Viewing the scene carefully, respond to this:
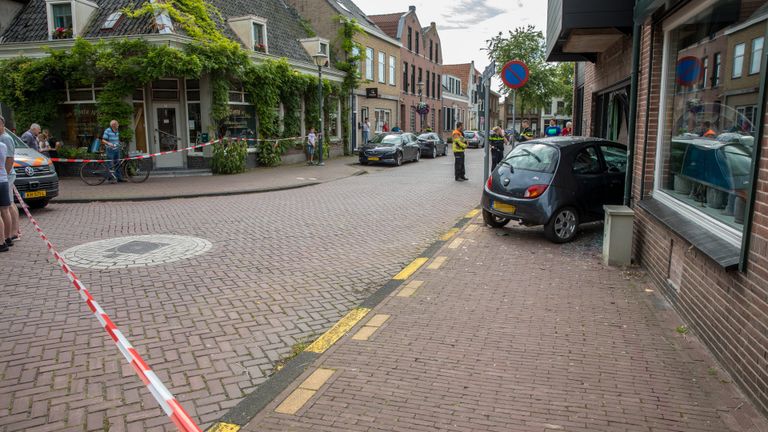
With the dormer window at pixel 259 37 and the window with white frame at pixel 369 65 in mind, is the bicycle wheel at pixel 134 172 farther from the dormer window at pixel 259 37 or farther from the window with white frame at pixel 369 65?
the window with white frame at pixel 369 65

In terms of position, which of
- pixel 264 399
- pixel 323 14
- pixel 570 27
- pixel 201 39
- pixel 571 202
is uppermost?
pixel 323 14

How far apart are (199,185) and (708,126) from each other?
1360 centimetres

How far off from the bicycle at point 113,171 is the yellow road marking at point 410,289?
13047 mm

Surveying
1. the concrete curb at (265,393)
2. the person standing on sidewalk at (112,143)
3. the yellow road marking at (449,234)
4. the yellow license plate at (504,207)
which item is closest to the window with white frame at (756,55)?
the concrete curb at (265,393)

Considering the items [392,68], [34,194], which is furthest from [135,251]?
[392,68]

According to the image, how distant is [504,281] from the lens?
6395 millimetres

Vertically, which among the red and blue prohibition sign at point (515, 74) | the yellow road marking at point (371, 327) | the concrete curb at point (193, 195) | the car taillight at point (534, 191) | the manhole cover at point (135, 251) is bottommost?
the yellow road marking at point (371, 327)

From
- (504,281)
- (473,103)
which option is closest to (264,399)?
(504,281)

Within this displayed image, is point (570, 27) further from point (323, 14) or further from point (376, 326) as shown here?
point (323, 14)

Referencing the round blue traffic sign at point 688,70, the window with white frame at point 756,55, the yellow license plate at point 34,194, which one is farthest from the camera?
the yellow license plate at point 34,194

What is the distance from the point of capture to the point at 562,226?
27.9ft

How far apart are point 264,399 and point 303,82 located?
828 inches

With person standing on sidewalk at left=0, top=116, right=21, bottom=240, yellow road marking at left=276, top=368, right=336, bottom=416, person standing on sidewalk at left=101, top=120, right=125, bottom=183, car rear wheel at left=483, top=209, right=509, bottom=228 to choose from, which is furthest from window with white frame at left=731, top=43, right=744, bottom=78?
person standing on sidewalk at left=101, top=120, right=125, bottom=183

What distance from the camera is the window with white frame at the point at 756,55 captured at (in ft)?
13.1
